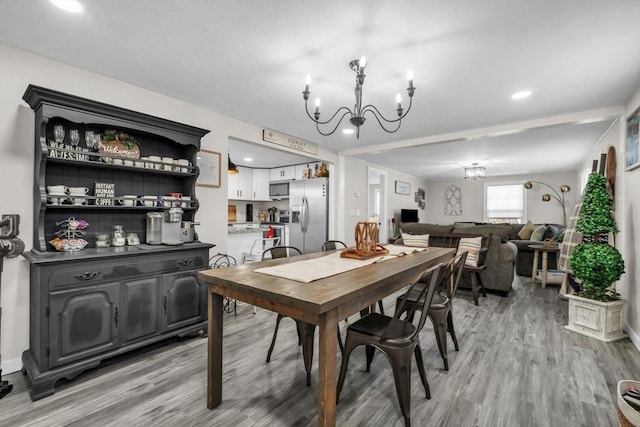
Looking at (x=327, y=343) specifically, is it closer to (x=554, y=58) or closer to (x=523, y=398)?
(x=523, y=398)

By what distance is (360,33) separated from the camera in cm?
191

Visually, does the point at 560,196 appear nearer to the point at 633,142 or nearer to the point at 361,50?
the point at 633,142

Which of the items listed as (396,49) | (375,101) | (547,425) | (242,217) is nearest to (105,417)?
(547,425)

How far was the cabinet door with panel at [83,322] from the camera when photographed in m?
1.90

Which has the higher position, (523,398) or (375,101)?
(375,101)

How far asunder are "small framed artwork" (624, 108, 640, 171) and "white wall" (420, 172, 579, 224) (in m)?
5.55

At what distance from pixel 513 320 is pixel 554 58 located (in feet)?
8.46

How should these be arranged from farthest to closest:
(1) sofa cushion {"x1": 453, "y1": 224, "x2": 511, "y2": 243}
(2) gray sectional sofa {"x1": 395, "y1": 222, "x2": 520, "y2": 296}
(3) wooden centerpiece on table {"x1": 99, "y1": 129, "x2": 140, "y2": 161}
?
(1) sofa cushion {"x1": 453, "y1": 224, "x2": 511, "y2": 243} < (2) gray sectional sofa {"x1": 395, "y1": 222, "x2": 520, "y2": 296} < (3) wooden centerpiece on table {"x1": 99, "y1": 129, "x2": 140, "y2": 161}

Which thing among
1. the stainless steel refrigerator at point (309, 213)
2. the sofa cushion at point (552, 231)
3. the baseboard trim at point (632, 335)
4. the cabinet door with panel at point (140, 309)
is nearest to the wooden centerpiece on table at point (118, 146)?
the cabinet door with panel at point (140, 309)

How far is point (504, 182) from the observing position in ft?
27.7

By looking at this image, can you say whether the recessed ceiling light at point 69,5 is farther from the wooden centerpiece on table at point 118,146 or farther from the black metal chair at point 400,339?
the black metal chair at point 400,339

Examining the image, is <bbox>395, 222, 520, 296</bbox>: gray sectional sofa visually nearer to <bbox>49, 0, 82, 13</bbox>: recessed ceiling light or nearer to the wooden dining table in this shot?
the wooden dining table

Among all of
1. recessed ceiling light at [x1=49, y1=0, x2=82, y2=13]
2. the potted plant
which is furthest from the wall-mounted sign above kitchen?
the potted plant

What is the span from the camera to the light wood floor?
65.3 inches
